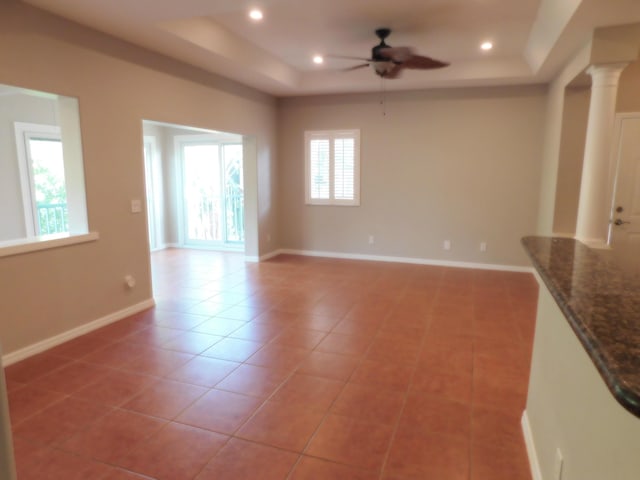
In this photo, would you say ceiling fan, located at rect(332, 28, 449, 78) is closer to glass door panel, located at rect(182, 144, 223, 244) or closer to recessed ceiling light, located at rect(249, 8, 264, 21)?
recessed ceiling light, located at rect(249, 8, 264, 21)

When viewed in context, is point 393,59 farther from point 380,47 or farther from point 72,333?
point 72,333

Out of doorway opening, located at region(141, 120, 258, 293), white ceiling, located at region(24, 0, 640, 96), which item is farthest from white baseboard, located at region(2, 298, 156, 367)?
doorway opening, located at region(141, 120, 258, 293)

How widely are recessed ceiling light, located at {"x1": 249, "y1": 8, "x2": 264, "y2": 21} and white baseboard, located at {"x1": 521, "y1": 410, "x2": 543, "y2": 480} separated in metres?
3.87

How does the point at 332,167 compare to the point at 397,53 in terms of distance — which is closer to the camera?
the point at 397,53

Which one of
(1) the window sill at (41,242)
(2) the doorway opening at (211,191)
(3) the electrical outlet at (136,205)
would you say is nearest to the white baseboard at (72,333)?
(1) the window sill at (41,242)

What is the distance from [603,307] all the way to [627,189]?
14.0 feet

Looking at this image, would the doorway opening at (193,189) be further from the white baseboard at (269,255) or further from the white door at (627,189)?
the white door at (627,189)

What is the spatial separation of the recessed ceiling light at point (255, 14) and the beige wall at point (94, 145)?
109cm

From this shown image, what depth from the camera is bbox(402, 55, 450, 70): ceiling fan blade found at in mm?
4043

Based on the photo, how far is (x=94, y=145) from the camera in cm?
363

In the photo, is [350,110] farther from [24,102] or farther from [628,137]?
[24,102]

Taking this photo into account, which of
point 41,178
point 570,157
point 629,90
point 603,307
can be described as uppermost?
point 629,90

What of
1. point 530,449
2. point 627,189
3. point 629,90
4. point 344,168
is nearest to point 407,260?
point 344,168

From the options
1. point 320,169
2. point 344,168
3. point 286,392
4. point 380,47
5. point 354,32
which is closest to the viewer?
point 286,392
